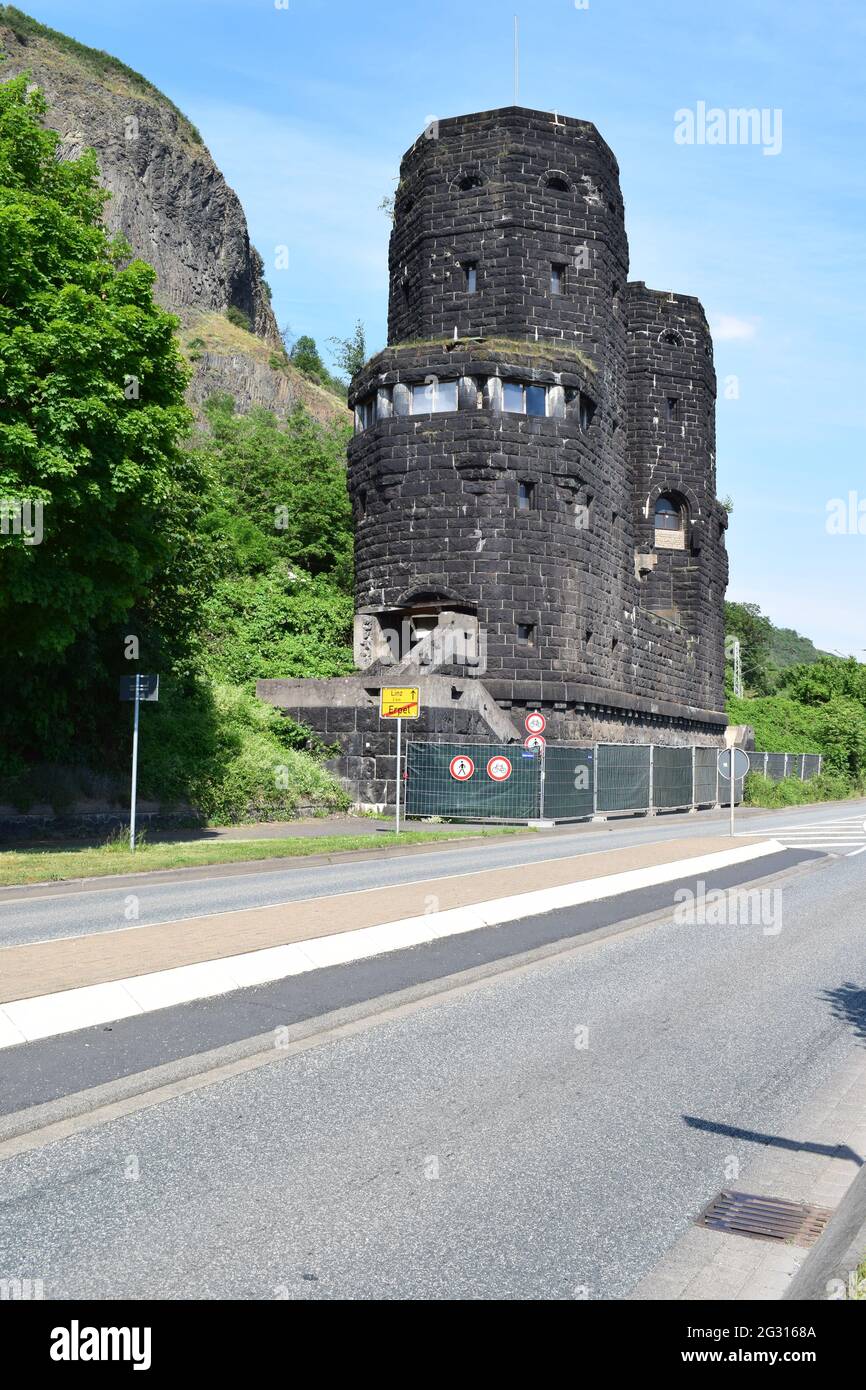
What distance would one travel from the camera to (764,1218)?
4691 mm

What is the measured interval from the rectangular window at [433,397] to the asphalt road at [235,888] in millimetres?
17564

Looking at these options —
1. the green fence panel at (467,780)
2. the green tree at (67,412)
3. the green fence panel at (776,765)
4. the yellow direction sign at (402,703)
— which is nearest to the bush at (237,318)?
the green fence panel at (776,765)

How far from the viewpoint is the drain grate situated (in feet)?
14.8

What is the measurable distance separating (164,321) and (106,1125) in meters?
17.8

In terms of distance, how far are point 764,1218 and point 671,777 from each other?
119 feet

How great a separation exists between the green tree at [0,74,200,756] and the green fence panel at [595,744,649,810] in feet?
53.9

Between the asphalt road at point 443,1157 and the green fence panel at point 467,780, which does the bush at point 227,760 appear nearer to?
the green fence panel at point 467,780

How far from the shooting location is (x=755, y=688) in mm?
121688

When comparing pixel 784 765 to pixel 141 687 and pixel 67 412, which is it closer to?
pixel 141 687

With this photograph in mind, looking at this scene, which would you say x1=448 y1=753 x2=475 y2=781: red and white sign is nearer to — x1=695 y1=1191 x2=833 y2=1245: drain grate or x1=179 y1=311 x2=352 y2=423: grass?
x1=695 y1=1191 x2=833 y2=1245: drain grate

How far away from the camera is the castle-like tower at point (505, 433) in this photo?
37.8 metres

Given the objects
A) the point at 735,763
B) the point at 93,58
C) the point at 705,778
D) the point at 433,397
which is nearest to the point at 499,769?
the point at 735,763
